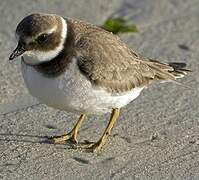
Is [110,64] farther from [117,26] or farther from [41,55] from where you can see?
[117,26]

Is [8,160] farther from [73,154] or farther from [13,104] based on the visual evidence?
[13,104]

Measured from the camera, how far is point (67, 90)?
18.4 ft

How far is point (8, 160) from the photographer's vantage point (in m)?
5.80

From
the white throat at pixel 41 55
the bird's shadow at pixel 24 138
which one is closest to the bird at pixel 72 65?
the white throat at pixel 41 55

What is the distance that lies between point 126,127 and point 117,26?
2.23 metres

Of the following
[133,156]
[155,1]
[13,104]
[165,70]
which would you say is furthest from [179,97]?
[155,1]

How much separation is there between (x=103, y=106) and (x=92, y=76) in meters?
0.33

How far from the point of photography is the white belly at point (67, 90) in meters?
5.57

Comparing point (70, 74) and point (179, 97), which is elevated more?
point (70, 74)

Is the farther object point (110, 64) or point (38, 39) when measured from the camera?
point (110, 64)

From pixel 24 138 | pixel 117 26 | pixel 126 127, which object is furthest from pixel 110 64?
pixel 117 26

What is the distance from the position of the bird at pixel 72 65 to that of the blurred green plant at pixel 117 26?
230 centimetres

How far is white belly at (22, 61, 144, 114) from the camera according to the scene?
5570 millimetres

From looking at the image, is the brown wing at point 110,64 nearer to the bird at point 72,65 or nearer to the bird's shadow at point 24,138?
the bird at point 72,65
